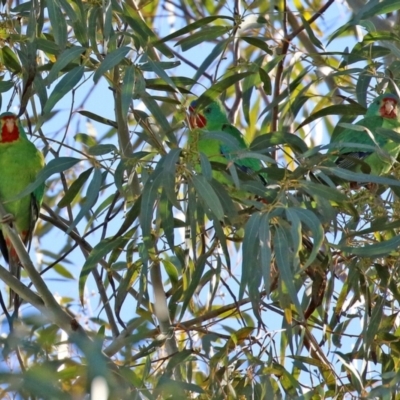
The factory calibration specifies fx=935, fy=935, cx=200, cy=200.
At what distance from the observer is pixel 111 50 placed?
2.77 m

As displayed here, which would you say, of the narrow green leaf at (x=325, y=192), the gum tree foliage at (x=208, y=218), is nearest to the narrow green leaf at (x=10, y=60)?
the gum tree foliage at (x=208, y=218)

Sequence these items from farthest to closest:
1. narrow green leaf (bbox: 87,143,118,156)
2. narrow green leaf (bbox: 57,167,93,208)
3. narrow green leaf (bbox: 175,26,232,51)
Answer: narrow green leaf (bbox: 175,26,232,51) < narrow green leaf (bbox: 57,167,93,208) < narrow green leaf (bbox: 87,143,118,156)

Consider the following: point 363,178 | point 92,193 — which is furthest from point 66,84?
point 363,178

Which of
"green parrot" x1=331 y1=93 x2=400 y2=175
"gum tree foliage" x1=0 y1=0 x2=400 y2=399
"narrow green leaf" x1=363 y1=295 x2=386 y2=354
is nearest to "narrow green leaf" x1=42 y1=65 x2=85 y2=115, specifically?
"gum tree foliage" x1=0 y1=0 x2=400 y2=399

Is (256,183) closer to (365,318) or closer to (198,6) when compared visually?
(365,318)

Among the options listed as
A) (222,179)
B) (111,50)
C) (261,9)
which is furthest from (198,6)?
(111,50)

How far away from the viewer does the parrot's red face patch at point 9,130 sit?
13.0 ft

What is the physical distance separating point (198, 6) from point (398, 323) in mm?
2124

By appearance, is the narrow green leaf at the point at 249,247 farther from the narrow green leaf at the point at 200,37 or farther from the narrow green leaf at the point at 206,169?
the narrow green leaf at the point at 200,37

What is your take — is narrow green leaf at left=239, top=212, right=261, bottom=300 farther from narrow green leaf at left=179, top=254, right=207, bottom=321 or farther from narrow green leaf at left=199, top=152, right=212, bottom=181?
narrow green leaf at left=179, top=254, right=207, bottom=321

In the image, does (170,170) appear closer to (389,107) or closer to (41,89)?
(41,89)

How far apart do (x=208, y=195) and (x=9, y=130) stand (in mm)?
1803

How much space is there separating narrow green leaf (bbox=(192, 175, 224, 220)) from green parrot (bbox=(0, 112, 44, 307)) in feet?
5.12

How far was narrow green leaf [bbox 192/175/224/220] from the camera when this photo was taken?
2.37 m
